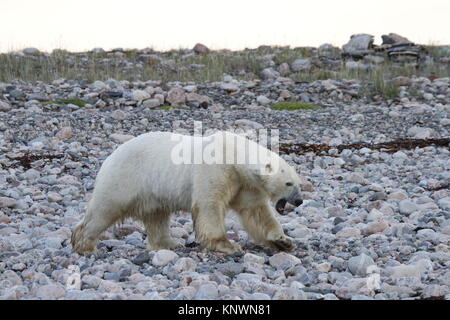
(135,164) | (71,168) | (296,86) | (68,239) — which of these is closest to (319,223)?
(135,164)

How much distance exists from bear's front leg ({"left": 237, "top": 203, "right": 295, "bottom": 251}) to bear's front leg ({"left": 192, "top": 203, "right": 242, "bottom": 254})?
1.25 feet

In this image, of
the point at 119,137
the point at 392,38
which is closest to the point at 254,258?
the point at 119,137

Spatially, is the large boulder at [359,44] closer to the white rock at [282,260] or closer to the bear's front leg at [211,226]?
the bear's front leg at [211,226]

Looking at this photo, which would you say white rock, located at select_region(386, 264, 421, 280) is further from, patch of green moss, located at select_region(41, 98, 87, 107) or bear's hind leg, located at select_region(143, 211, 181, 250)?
patch of green moss, located at select_region(41, 98, 87, 107)

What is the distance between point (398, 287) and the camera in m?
3.88

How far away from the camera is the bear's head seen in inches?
197

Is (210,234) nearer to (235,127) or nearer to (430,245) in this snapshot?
(430,245)

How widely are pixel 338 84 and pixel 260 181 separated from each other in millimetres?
12779

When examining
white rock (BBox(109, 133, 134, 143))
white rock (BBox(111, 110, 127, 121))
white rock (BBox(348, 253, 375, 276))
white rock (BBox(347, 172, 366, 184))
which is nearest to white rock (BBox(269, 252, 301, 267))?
white rock (BBox(348, 253, 375, 276))

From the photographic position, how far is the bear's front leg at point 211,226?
497 cm

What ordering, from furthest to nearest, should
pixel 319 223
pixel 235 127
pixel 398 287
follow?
pixel 235 127, pixel 319 223, pixel 398 287

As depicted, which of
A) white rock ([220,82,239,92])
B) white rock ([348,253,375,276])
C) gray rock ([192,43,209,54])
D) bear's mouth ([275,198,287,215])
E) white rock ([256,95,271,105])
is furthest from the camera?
gray rock ([192,43,209,54])

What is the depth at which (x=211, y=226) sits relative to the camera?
498 cm

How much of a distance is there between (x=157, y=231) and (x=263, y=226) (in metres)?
0.88
